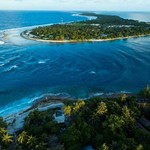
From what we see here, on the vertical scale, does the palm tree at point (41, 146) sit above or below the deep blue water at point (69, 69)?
above

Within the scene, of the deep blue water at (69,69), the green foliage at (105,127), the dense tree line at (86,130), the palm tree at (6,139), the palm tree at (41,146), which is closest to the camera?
the palm tree at (41,146)

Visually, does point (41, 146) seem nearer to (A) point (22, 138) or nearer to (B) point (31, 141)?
(B) point (31, 141)

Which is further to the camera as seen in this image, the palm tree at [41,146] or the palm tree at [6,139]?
the palm tree at [6,139]

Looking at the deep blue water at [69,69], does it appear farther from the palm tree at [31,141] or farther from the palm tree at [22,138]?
the palm tree at [31,141]

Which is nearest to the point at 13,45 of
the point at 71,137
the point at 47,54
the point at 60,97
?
the point at 47,54

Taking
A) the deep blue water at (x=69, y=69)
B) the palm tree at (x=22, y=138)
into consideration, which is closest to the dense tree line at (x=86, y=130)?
the palm tree at (x=22, y=138)

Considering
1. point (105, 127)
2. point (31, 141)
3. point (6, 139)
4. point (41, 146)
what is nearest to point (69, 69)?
point (105, 127)

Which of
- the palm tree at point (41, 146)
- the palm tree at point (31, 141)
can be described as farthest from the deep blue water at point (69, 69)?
the palm tree at point (41, 146)

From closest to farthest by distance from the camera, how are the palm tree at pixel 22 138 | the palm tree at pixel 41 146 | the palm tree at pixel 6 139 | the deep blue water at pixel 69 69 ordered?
the palm tree at pixel 41 146 → the palm tree at pixel 22 138 → the palm tree at pixel 6 139 → the deep blue water at pixel 69 69

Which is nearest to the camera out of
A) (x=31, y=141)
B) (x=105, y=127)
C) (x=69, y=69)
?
(x=31, y=141)
